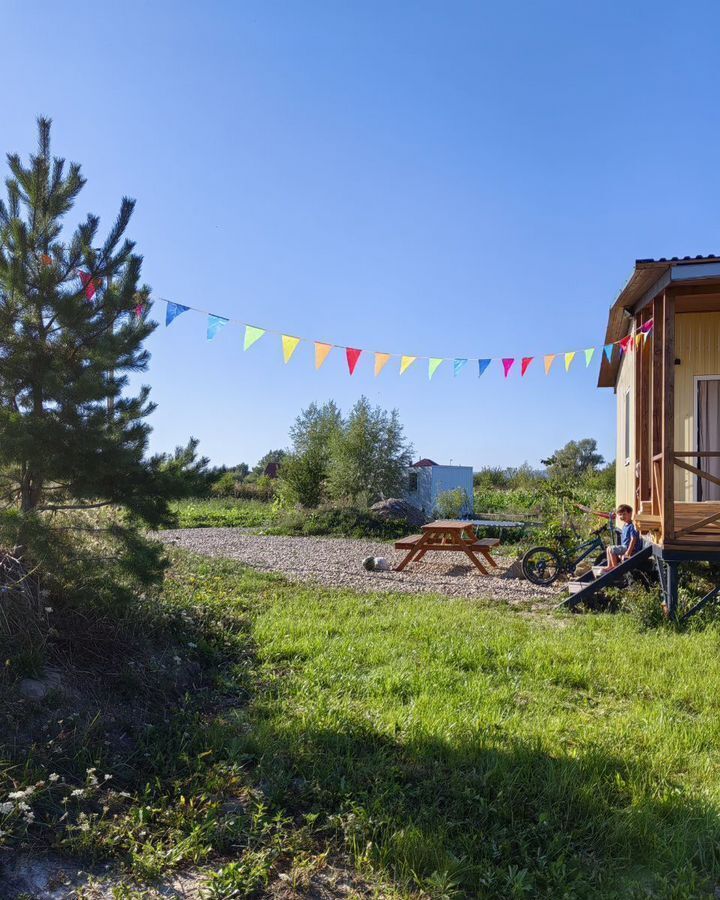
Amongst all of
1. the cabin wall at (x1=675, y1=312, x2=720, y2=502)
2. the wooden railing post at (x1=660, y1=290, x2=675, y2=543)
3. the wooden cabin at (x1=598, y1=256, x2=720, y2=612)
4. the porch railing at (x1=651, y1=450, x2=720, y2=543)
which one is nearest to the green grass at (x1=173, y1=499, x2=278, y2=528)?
the wooden cabin at (x1=598, y1=256, x2=720, y2=612)

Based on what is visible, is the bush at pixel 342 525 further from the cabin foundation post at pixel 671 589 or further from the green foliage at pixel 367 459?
the cabin foundation post at pixel 671 589

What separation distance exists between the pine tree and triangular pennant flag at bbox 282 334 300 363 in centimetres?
496

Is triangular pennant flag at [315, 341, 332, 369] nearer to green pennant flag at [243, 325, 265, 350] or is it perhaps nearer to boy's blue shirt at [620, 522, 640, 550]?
green pennant flag at [243, 325, 265, 350]

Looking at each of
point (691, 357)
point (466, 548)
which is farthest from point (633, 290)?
point (466, 548)

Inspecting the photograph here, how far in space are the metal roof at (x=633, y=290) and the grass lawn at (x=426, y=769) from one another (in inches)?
148

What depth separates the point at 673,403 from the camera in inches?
275

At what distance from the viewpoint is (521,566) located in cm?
1020

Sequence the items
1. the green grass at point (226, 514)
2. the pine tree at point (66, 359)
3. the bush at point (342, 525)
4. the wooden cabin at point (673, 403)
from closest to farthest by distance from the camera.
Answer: the pine tree at point (66, 359) < the wooden cabin at point (673, 403) < the bush at point (342, 525) < the green grass at point (226, 514)

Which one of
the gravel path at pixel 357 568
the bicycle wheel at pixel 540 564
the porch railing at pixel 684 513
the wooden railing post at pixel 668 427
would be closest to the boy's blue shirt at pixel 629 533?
the porch railing at pixel 684 513

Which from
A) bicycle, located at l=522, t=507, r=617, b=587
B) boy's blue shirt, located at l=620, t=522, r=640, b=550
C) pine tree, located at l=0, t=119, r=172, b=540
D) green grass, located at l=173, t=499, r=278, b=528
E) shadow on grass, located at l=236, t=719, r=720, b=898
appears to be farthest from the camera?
green grass, located at l=173, t=499, r=278, b=528

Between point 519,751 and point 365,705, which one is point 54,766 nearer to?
point 365,705

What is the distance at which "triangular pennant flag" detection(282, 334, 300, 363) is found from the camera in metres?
9.92

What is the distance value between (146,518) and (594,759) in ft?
10.4

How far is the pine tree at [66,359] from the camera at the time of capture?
4.38 m
